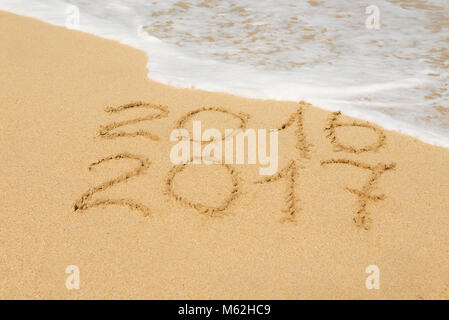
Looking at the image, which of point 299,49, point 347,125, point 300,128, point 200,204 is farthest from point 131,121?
point 299,49

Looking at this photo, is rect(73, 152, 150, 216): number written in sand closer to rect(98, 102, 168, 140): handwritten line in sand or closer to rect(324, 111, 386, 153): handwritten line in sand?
rect(98, 102, 168, 140): handwritten line in sand

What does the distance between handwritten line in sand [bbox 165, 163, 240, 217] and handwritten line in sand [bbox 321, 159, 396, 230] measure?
0.44 metres

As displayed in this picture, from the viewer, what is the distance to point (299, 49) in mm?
3039

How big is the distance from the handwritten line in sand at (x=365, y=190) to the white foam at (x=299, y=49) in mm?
377

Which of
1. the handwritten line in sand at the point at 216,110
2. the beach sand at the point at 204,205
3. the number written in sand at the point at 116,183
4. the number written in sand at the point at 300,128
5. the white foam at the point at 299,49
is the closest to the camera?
the beach sand at the point at 204,205

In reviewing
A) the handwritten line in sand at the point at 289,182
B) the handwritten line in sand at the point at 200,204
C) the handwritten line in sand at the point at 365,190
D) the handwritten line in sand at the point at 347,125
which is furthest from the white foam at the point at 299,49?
the handwritten line in sand at the point at 200,204

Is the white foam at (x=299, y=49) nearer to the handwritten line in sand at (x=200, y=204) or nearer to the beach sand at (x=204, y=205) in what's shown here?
the beach sand at (x=204, y=205)

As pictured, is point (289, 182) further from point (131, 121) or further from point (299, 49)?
point (299, 49)

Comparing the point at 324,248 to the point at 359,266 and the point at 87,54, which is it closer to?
the point at 359,266

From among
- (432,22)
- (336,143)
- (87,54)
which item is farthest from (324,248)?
(432,22)

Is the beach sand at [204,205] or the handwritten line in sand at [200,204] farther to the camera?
the handwritten line in sand at [200,204]

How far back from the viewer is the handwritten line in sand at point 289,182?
5.53ft

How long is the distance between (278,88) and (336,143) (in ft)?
1.96

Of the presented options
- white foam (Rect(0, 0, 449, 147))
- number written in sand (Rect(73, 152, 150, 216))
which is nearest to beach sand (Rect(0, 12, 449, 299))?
number written in sand (Rect(73, 152, 150, 216))
